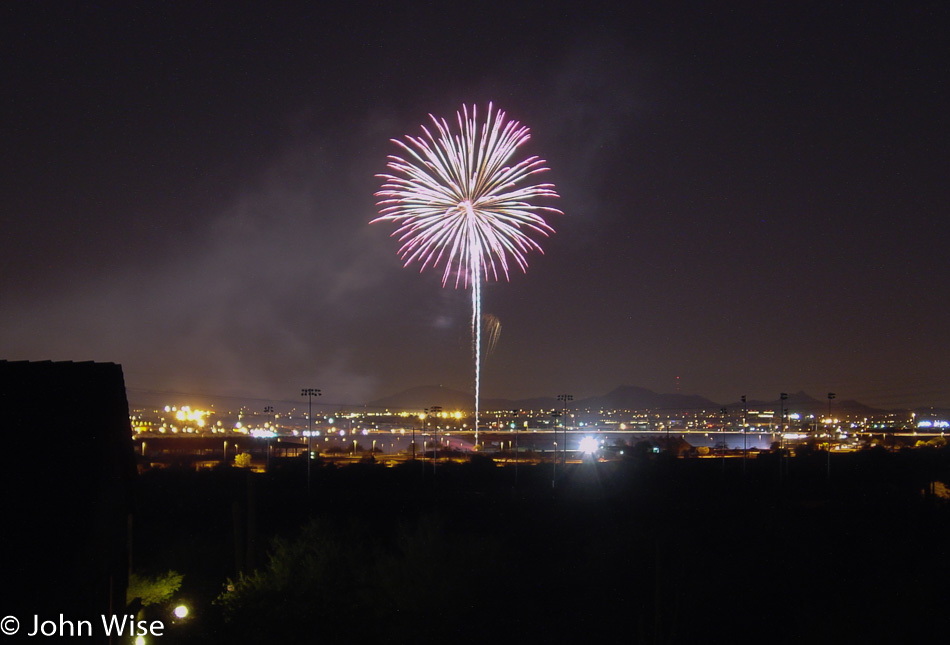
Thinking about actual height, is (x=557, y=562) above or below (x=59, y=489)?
below

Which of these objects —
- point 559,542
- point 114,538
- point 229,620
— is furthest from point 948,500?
point 114,538

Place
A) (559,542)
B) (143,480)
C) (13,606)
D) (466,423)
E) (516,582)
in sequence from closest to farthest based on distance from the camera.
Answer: (13,606)
(516,582)
(559,542)
(143,480)
(466,423)

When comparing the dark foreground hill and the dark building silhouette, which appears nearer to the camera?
the dark building silhouette

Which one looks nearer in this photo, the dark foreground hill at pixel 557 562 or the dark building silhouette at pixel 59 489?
the dark building silhouette at pixel 59 489

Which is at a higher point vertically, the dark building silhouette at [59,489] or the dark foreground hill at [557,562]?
the dark building silhouette at [59,489]

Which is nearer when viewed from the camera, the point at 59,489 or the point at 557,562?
the point at 59,489

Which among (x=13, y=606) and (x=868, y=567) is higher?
(x=13, y=606)

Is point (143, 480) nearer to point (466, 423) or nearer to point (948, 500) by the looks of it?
point (948, 500)

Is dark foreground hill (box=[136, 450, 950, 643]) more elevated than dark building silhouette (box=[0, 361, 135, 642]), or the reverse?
dark building silhouette (box=[0, 361, 135, 642])
